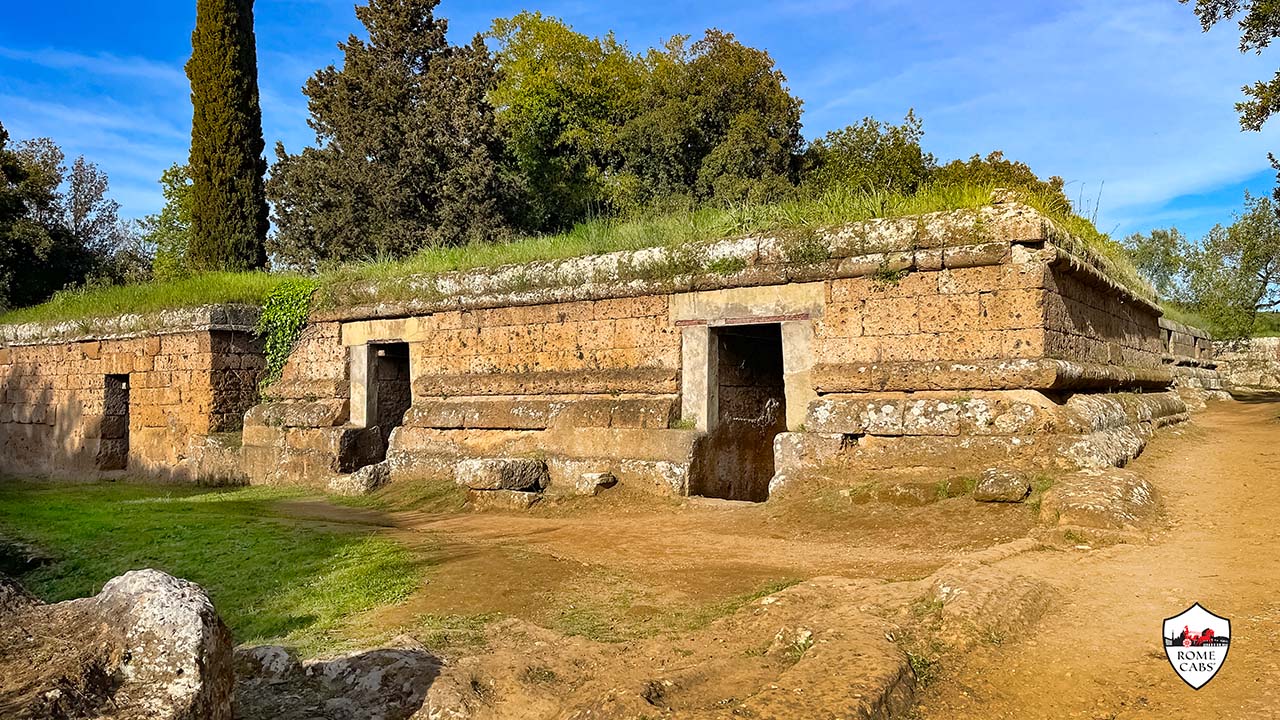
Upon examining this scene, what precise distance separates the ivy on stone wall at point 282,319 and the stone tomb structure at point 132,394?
21cm

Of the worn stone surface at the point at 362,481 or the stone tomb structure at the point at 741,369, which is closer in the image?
the stone tomb structure at the point at 741,369

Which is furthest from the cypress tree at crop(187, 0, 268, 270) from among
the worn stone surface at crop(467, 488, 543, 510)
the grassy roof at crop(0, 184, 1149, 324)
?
the worn stone surface at crop(467, 488, 543, 510)

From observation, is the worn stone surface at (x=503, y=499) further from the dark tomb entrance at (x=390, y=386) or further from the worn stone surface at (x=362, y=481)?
the dark tomb entrance at (x=390, y=386)

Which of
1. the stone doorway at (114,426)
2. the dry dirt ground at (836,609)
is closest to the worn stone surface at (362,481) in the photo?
A: the dry dirt ground at (836,609)

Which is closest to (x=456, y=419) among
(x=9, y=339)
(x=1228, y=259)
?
(x=9, y=339)

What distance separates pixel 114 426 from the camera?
13867mm

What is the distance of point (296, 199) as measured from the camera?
2405cm

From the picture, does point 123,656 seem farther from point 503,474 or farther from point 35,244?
point 35,244

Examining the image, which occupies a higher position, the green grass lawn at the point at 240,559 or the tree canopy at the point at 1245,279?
the tree canopy at the point at 1245,279

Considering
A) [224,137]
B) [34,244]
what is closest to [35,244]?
[34,244]

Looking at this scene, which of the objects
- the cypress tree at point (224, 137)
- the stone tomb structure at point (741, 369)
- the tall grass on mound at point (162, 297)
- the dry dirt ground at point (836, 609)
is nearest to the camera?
the dry dirt ground at point (836, 609)

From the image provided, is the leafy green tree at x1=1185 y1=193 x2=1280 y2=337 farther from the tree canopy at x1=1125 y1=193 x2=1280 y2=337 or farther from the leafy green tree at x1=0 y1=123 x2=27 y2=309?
the leafy green tree at x1=0 y1=123 x2=27 y2=309

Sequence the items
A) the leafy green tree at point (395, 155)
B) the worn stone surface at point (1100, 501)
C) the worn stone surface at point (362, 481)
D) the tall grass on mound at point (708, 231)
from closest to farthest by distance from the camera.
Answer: the worn stone surface at point (1100, 501) < the tall grass on mound at point (708, 231) < the worn stone surface at point (362, 481) < the leafy green tree at point (395, 155)

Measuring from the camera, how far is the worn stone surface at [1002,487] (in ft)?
21.2
